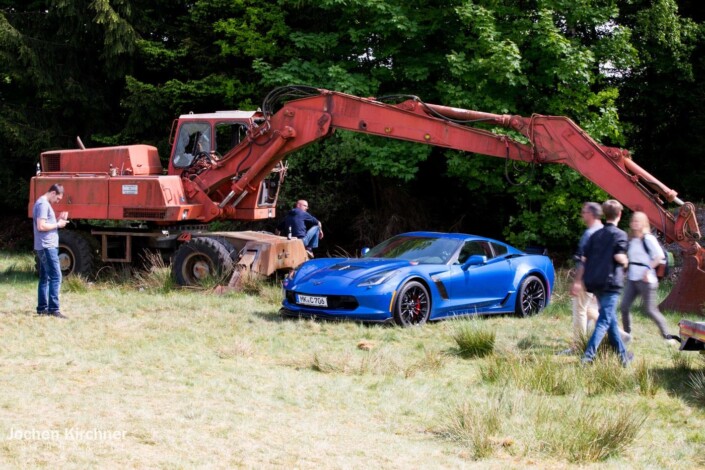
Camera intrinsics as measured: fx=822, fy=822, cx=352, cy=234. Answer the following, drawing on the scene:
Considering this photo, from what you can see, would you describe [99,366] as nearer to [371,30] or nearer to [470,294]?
[470,294]

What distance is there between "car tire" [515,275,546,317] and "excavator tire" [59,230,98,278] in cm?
891

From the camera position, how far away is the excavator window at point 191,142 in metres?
16.9

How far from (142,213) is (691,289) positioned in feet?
33.5

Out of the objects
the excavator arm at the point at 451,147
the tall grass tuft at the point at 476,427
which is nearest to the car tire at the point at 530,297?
the excavator arm at the point at 451,147

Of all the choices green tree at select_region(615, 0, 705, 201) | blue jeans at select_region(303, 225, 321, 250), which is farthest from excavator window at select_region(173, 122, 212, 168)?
green tree at select_region(615, 0, 705, 201)

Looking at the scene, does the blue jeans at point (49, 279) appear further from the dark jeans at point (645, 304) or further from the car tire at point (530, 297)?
the dark jeans at point (645, 304)

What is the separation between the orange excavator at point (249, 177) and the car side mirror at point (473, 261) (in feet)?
8.64

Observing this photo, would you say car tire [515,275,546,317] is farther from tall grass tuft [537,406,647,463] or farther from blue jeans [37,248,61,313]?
blue jeans [37,248,61,313]

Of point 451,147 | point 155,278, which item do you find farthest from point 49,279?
point 451,147

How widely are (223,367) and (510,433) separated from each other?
11.6ft

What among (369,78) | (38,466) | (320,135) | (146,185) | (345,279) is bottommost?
(38,466)

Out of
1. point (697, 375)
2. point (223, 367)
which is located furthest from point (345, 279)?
point (697, 375)

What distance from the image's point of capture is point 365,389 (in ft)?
26.1

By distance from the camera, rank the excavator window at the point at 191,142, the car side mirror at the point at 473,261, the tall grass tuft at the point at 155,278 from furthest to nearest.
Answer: the excavator window at the point at 191,142 < the tall grass tuft at the point at 155,278 < the car side mirror at the point at 473,261
